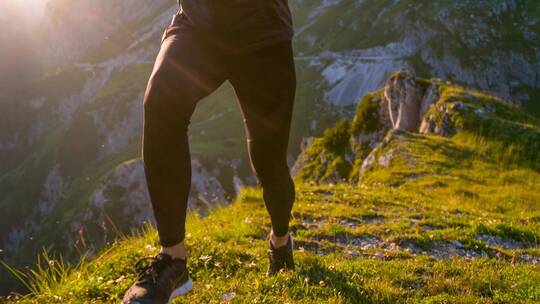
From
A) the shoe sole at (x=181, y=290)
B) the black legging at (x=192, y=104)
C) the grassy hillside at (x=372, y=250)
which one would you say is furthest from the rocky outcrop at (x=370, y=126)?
the shoe sole at (x=181, y=290)

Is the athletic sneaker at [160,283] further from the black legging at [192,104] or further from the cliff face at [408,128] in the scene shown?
the cliff face at [408,128]

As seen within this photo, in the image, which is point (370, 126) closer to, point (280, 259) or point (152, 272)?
point (280, 259)

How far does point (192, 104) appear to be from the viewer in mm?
4492

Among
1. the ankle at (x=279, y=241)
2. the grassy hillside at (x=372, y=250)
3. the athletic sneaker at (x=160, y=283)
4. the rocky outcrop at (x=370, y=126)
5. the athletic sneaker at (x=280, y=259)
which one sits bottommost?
the rocky outcrop at (x=370, y=126)

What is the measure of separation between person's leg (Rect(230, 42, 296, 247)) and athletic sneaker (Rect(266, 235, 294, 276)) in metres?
0.44

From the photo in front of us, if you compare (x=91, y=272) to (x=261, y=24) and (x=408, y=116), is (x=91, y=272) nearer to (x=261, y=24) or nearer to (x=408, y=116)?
(x=261, y=24)

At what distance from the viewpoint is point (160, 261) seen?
172 inches

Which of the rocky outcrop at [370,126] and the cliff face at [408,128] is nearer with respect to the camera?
the cliff face at [408,128]

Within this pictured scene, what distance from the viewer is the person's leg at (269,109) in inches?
194

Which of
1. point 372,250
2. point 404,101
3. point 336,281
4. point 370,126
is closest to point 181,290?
point 336,281

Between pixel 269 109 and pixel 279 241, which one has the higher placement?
pixel 269 109

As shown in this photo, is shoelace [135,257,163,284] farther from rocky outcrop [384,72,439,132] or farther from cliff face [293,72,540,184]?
rocky outcrop [384,72,439,132]

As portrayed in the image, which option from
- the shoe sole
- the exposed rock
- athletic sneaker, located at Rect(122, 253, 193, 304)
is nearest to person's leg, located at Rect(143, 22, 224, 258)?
athletic sneaker, located at Rect(122, 253, 193, 304)

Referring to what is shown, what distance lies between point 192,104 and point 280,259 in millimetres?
2342
